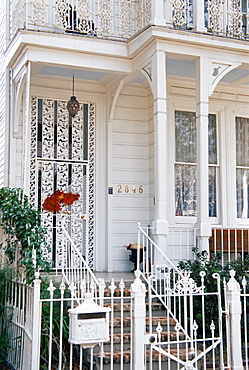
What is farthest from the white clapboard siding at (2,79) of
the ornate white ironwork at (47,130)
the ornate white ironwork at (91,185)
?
the ornate white ironwork at (91,185)

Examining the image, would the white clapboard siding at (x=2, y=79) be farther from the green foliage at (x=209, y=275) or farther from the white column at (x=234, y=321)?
the white column at (x=234, y=321)

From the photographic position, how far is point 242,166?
11.8m

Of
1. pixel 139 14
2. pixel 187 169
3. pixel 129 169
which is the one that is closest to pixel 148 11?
pixel 139 14

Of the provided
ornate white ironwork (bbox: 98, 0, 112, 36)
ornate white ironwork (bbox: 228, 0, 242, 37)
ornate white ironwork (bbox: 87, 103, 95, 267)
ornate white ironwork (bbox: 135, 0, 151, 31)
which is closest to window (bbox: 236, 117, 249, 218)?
ornate white ironwork (bbox: 228, 0, 242, 37)

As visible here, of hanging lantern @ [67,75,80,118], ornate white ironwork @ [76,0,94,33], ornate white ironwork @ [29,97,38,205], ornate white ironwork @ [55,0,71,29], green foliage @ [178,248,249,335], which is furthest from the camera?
ornate white ironwork @ [29,97,38,205]

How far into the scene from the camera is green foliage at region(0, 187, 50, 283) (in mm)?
7316

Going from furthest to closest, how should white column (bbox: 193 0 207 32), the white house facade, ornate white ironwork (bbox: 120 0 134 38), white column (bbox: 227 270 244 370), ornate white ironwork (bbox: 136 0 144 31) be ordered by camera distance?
ornate white ironwork (bbox: 120 0 134 38) → ornate white ironwork (bbox: 136 0 144 31) → white column (bbox: 193 0 207 32) → the white house facade → white column (bbox: 227 270 244 370)

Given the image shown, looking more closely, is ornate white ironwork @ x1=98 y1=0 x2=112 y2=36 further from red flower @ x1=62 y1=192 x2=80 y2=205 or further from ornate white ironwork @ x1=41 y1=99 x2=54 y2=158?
red flower @ x1=62 y1=192 x2=80 y2=205

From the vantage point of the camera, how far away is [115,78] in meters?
10.6

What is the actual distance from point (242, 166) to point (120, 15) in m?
4.23

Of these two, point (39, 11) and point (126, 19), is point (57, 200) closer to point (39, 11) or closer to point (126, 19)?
point (39, 11)

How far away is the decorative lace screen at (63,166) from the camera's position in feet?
34.6

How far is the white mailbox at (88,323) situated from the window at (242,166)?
6773 millimetres

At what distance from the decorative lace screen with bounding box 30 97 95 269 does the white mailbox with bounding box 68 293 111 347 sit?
5024 millimetres
